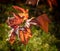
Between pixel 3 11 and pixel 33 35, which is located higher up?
pixel 3 11

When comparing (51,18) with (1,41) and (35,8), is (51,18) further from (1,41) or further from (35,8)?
(1,41)

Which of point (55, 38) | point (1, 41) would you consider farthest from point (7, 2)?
point (55, 38)

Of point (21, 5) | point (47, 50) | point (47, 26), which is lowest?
point (47, 50)

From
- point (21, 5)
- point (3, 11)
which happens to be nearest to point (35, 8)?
point (21, 5)

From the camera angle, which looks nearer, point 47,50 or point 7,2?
point 47,50

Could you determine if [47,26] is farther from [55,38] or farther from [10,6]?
[10,6]

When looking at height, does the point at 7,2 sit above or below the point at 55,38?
above
